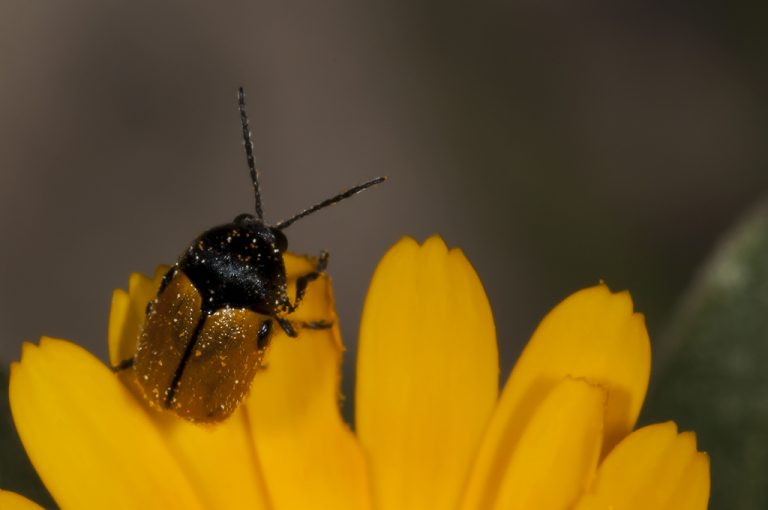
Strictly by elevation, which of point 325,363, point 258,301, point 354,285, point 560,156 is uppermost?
point 258,301

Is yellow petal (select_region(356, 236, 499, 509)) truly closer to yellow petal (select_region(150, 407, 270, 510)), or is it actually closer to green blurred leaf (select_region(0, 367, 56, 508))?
yellow petal (select_region(150, 407, 270, 510))

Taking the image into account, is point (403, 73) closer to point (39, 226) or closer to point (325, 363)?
point (39, 226)

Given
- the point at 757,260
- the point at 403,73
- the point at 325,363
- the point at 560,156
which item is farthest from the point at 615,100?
the point at 325,363

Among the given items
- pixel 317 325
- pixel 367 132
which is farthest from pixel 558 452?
pixel 367 132

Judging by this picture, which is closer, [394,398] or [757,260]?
[394,398]

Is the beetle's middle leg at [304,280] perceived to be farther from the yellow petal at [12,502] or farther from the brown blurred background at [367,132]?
the brown blurred background at [367,132]

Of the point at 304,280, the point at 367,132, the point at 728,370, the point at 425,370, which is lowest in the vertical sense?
the point at 728,370

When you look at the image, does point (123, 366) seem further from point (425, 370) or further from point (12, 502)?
point (425, 370)
